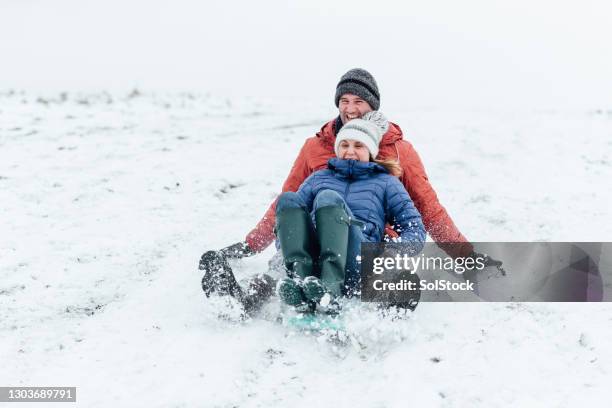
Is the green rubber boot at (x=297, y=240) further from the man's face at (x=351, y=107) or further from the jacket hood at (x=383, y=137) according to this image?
the man's face at (x=351, y=107)

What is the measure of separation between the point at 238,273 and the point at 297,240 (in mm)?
1292

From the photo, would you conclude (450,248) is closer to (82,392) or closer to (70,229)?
(82,392)

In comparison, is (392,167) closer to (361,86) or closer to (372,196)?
(372,196)

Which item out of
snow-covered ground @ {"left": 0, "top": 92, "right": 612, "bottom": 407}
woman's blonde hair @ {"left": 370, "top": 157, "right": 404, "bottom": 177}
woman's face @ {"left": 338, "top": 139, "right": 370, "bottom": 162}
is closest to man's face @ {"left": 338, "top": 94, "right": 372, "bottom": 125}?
woman's face @ {"left": 338, "top": 139, "right": 370, "bottom": 162}

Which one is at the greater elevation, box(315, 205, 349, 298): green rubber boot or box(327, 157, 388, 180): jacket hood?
box(327, 157, 388, 180): jacket hood

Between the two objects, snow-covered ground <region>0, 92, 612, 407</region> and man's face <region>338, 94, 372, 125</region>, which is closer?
snow-covered ground <region>0, 92, 612, 407</region>

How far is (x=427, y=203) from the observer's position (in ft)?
14.3

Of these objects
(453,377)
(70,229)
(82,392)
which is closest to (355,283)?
(453,377)

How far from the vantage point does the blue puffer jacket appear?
380cm

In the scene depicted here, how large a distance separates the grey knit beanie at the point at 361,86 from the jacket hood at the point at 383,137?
335 mm

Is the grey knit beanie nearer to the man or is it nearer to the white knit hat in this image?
the man

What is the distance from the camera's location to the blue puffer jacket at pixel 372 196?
3799 millimetres

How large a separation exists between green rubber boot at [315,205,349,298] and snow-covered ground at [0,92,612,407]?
0.95 feet

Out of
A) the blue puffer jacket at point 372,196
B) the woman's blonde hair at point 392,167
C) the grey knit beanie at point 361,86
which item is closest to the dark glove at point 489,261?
the blue puffer jacket at point 372,196
